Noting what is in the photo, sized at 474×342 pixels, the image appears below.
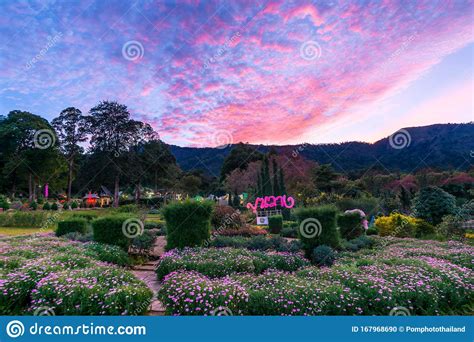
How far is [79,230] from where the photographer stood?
39.0 ft

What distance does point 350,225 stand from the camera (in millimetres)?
11531

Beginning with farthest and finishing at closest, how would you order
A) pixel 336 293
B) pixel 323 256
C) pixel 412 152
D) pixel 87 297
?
pixel 412 152
pixel 323 256
pixel 336 293
pixel 87 297

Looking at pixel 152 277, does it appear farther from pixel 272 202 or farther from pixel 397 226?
pixel 272 202

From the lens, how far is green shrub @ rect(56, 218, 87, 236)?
11.6 m

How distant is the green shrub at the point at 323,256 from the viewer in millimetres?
7352

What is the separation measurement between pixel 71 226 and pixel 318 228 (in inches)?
416

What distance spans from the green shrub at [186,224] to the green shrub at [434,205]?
42.3ft

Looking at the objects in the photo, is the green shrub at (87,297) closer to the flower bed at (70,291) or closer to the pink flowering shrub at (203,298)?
the flower bed at (70,291)

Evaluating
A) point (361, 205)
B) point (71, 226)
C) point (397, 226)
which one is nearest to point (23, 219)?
point (71, 226)

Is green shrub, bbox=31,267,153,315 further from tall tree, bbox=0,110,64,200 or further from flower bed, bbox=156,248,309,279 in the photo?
tall tree, bbox=0,110,64,200

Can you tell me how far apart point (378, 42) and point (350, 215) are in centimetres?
699

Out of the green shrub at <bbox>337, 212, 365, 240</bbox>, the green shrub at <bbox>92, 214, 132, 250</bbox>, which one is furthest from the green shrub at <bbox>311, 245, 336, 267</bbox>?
the green shrub at <bbox>92, 214, 132, 250</bbox>

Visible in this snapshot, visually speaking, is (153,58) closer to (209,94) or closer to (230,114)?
(209,94)

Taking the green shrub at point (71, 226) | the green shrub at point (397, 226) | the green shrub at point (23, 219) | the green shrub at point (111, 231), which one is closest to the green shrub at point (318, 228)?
the green shrub at point (397, 226)
